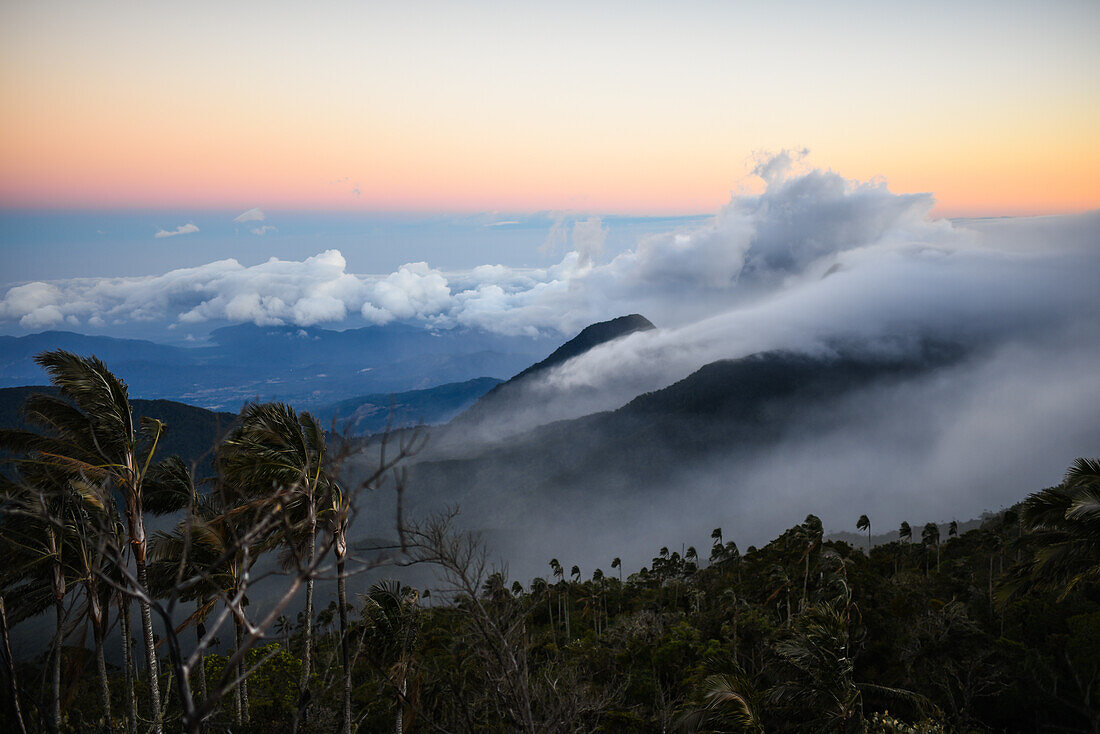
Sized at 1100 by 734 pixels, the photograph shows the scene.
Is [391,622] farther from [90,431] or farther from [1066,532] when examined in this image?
[1066,532]

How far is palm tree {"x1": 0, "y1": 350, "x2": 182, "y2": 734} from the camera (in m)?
13.6

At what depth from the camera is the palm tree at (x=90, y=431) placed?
44.5 ft

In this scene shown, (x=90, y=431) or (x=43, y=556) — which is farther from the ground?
(x=90, y=431)

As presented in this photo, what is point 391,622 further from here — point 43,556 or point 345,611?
point 43,556

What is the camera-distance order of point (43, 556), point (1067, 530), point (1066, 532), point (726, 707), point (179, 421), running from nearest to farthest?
1. point (1067, 530)
2. point (1066, 532)
3. point (726, 707)
4. point (43, 556)
5. point (179, 421)

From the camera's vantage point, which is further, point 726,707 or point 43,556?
point 43,556

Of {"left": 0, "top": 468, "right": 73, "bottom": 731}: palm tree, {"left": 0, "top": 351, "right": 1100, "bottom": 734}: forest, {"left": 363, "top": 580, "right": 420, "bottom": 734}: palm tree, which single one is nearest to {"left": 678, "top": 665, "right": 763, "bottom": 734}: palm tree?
{"left": 0, "top": 351, "right": 1100, "bottom": 734}: forest

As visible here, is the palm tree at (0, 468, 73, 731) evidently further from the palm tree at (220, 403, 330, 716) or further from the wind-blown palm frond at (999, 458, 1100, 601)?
the wind-blown palm frond at (999, 458, 1100, 601)

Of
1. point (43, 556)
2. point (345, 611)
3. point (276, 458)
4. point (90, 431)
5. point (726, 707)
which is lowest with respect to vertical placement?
point (726, 707)

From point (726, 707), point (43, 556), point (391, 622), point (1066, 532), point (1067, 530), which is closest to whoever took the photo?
point (1067, 530)

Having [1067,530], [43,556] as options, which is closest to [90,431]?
[43,556]

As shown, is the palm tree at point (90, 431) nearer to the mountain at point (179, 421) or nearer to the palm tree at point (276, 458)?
the palm tree at point (276, 458)

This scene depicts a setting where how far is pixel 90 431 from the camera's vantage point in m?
13.6

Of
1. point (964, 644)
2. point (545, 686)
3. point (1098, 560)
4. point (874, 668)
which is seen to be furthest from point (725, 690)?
point (874, 668)
